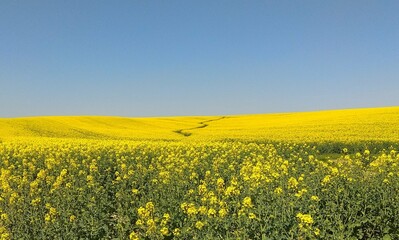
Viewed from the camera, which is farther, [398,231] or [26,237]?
[26,237]

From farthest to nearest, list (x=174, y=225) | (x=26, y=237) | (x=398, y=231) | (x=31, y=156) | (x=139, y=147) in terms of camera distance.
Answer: (x=139, y=147), (x=31, y=156), (x=174, y=225), (x=26, y=237), (x=398, y=231)

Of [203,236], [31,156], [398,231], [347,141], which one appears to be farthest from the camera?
[347,141]

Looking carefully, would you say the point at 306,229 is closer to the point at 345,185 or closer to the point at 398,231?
the point at 398,231

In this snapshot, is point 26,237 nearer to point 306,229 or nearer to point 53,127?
point 306,229

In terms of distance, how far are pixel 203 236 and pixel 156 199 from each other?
3.02 m

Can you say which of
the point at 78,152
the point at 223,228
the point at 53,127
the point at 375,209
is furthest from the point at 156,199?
the point at 53,127

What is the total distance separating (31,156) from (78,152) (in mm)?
2084

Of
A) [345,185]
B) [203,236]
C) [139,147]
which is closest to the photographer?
[203,236]

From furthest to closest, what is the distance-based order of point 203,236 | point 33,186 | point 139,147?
point 139,147
point 33,186
point 203,236

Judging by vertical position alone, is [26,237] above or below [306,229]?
below

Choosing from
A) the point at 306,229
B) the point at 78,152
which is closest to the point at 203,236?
the point at 306,229

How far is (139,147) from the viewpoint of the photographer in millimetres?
19562

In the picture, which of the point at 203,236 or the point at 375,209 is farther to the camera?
the point at 375,209

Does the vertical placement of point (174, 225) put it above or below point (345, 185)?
below
